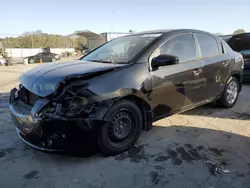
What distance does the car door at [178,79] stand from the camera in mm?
3330

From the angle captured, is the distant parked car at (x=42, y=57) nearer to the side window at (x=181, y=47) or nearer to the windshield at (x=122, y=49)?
the windshield at (x=122, y=49)

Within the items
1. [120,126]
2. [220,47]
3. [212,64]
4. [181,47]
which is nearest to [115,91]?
[120,126]

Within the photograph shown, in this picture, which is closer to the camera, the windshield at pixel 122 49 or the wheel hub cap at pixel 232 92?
the windshield at pixel 122 49

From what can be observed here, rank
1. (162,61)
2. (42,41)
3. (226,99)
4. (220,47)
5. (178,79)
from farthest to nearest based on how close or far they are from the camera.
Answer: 1. (42,41)
2. (226,99)
3. (220,47)
4. (178,79)
5. (162,61)

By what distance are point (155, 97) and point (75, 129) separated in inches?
48.7

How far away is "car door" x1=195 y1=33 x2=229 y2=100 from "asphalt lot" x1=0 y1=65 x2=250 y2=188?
2.49 ft

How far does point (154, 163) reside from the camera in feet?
9.21

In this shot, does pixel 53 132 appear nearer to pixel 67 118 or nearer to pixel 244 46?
pixel 67 118

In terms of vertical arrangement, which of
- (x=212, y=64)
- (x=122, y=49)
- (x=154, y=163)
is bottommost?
(x=154, y=163)

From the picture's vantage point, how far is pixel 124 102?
9.64 ft

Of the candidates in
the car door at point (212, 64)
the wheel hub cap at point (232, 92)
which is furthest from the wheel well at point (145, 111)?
the wheel hub cap at point (232, 92)

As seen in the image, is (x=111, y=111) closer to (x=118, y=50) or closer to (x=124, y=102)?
(x=124, y=102)

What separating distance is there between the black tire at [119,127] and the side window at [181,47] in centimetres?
101

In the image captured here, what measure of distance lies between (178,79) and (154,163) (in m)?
1.36
